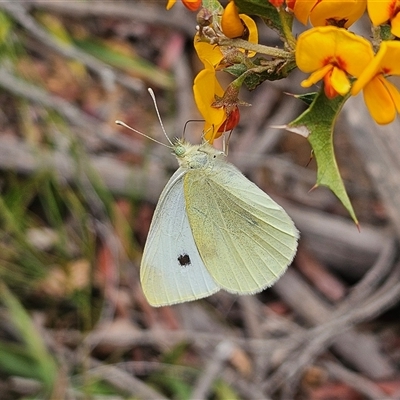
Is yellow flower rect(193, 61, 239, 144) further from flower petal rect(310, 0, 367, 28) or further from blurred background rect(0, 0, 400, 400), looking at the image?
blurred background rect(0, 0, 400, 400)

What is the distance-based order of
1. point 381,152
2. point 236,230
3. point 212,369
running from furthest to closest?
point 212,369 < point 381,152 < point 236,230

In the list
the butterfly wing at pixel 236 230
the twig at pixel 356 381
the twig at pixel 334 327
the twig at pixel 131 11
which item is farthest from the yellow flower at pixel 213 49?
the twig at pixel 131 11

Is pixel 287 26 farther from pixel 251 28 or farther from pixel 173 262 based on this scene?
pixel 173 262

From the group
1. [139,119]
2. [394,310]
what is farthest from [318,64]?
[139,119]

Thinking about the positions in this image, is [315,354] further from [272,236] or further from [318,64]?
[318,64]

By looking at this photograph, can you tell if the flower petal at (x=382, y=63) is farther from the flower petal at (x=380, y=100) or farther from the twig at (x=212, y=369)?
the twig at (x=212, y=369)

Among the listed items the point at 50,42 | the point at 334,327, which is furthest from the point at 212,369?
the point at 50,42

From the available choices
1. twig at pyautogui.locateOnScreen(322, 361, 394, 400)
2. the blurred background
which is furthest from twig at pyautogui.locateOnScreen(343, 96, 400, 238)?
twig at pyautogui.locateOnScreen(322, 361, 394, 400)
